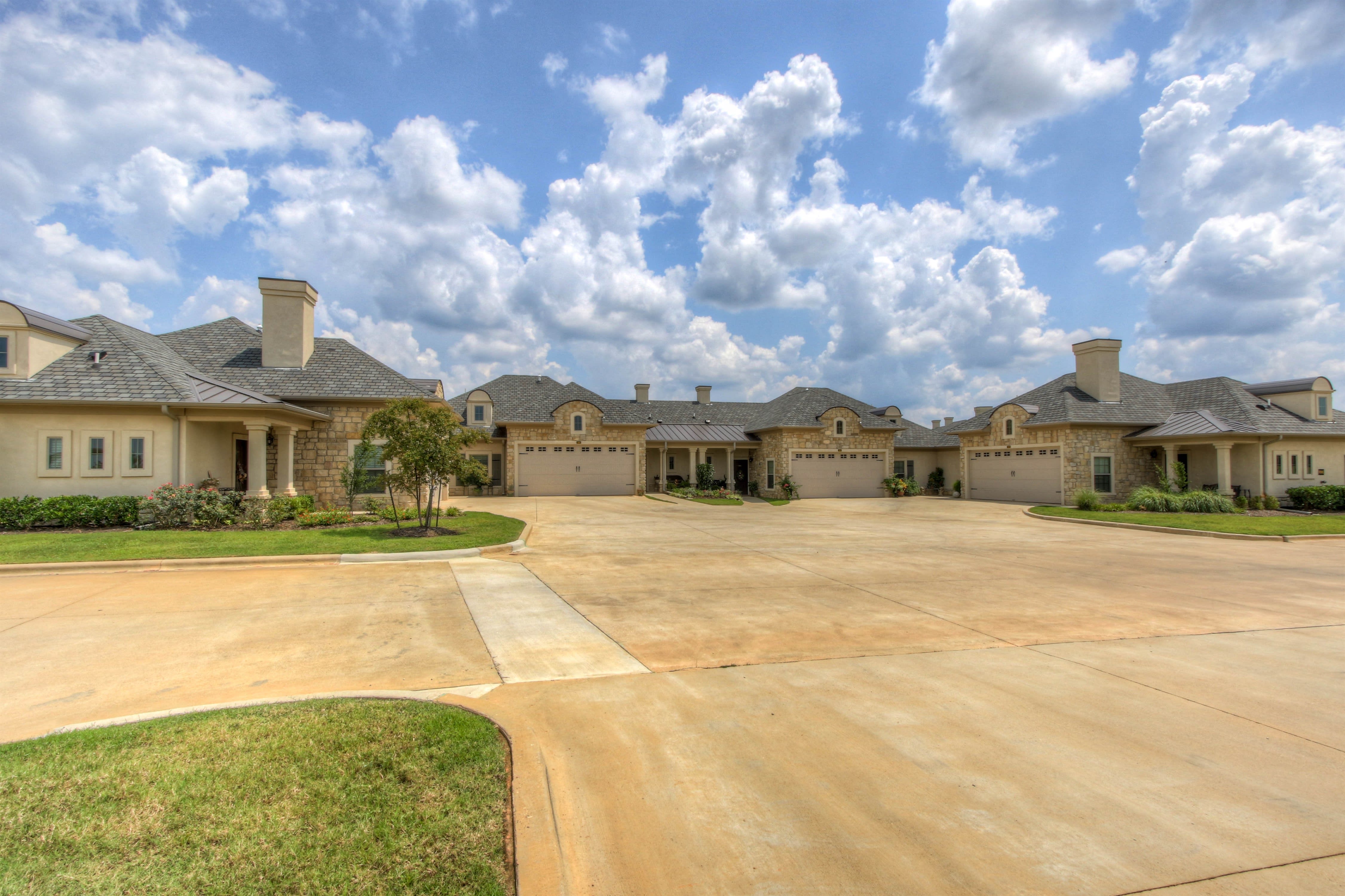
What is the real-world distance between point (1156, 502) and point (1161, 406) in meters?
8.00

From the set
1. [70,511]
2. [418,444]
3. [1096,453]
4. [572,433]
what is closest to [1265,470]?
[1096,453]

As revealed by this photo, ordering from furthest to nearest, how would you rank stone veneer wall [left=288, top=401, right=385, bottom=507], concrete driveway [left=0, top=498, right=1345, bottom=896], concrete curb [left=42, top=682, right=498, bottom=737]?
stone veneer wall [left=288, top=401, right=385, bottom=507]
concrete curb [left=42, top=682, right=498, bottom=737]
concrete driveway [left=0, top=498, right=1345, bottom=896]

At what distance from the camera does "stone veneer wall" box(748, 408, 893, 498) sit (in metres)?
30.2

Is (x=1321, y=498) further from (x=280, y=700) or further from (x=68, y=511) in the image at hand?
(x=68, y=511)

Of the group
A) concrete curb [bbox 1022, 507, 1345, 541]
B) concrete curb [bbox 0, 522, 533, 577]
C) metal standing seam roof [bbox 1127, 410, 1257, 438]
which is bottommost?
concrete curb [bbox 1022, 507, 1345, 541]

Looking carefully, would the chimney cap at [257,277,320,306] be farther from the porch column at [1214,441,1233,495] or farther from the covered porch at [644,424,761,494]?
the porch column at [1214,441,1233,495]

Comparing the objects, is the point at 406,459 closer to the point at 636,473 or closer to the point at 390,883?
the point at 390,883

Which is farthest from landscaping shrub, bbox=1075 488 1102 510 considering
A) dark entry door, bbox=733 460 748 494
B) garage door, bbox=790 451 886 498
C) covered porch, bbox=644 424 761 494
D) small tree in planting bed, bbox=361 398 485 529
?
small tree in planting bed, bbox=361 398 485 529

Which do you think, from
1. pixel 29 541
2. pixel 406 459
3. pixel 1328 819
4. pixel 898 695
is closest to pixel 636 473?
pixel 406 459

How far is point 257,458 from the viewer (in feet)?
53.2

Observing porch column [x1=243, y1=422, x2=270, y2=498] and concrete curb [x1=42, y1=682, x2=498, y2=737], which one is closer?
concrete curb [x1=42, y1=682, x2=498, y2=737]

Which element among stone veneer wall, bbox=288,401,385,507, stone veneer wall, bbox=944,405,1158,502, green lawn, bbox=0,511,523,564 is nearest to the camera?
green lawn, bbox=0,511,523,564

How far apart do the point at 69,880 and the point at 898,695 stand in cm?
483

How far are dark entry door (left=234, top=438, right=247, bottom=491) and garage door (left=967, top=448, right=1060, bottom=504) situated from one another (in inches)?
1151
